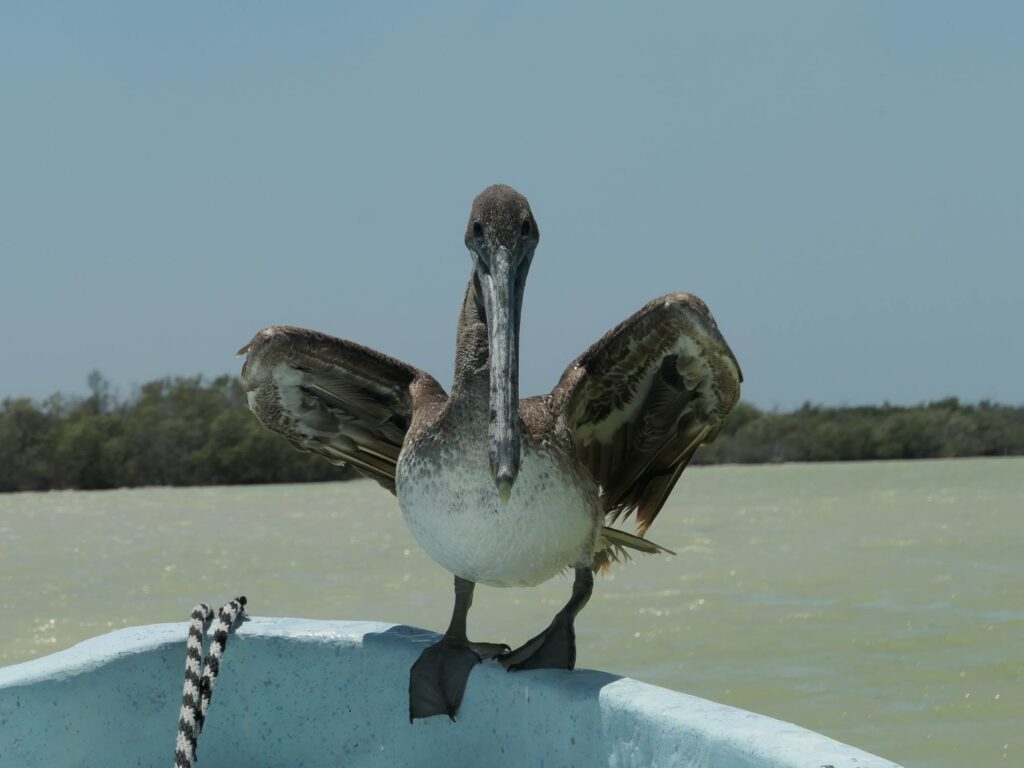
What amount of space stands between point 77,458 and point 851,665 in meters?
24.7

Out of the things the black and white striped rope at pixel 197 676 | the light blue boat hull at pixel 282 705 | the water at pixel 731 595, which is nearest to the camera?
the black and white striped rope at pixel 197 676

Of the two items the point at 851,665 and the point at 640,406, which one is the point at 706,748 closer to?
the point at 640,406

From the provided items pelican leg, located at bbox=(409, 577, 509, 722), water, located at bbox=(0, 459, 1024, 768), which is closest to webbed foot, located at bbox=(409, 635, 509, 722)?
pelican leg, located at bbox=(409, 577, 509, 722)

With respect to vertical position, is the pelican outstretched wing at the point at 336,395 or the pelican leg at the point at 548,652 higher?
the pelican outstretched wing at the point at 336,395

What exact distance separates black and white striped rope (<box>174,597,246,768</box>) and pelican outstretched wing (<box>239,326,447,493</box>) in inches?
28.3

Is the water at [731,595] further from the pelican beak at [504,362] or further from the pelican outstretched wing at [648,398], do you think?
the pelican beak at [504,362]

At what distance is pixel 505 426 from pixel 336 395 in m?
1.14

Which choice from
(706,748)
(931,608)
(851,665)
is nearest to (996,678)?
(851,665)

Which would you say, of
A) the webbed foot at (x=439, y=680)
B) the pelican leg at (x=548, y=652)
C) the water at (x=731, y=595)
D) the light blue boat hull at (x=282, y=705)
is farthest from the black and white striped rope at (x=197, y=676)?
the water at (x=731, y=595)

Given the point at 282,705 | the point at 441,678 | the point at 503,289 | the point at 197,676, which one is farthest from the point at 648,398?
the point at 197,676

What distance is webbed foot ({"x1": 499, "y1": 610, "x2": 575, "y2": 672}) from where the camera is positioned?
246cm

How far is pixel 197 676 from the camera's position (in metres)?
2.44

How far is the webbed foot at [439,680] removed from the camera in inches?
96.7

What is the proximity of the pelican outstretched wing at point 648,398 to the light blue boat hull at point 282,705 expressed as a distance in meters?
0.76
